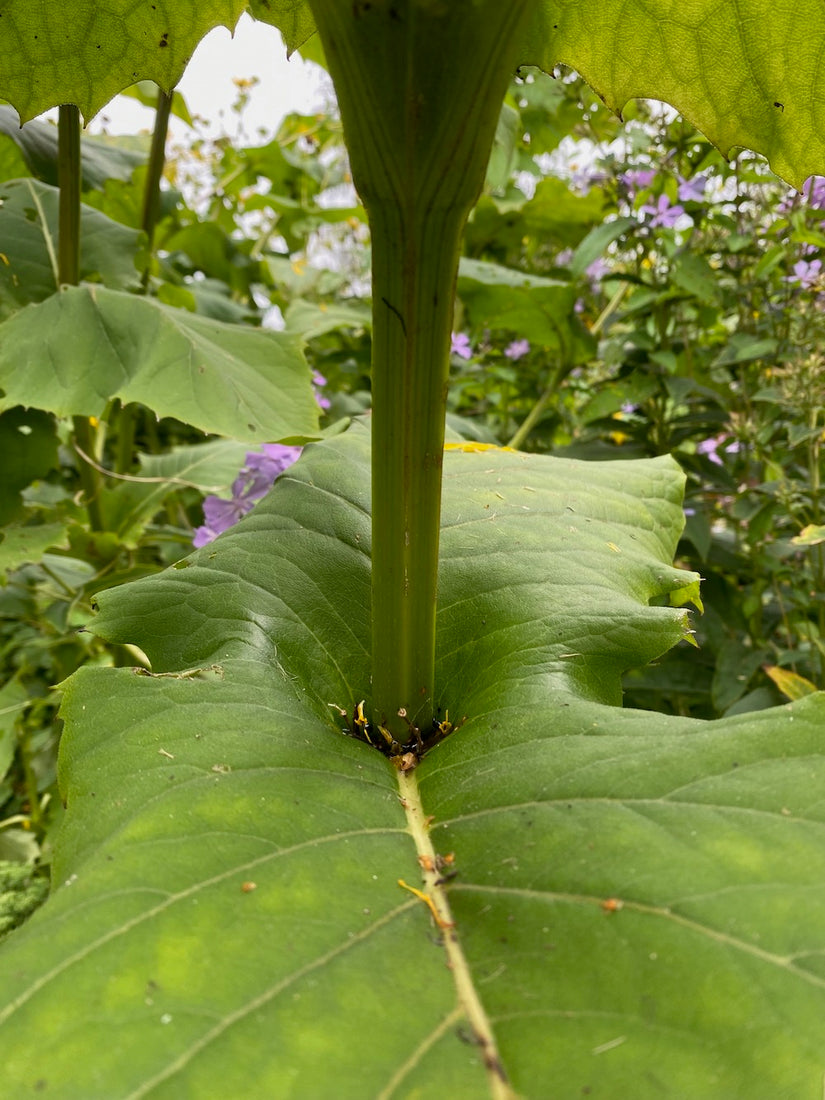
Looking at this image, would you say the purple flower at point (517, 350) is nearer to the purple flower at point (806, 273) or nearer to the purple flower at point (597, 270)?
the purple flower at point (597, 270)

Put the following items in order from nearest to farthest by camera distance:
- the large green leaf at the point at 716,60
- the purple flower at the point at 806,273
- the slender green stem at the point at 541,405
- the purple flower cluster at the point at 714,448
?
the large green leaf at the point at 716,60
the purple flower at the point at 806,273
the purple flower cluster at the point at 714,448
the slender green stem at the point at 541,405

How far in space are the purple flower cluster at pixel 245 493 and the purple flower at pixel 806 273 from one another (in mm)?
953

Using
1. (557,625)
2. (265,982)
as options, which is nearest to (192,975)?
(265,982)

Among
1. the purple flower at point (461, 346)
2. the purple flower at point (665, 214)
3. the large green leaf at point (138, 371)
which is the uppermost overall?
the purple flower at point (665, 214)

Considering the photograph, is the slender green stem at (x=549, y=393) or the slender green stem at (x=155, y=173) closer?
the slender green stem at (x=155, y=173)

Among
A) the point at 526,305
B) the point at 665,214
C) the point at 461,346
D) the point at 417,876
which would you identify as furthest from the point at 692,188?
the point at 417,876

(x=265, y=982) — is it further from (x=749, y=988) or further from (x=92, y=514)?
(x=92, y=514)

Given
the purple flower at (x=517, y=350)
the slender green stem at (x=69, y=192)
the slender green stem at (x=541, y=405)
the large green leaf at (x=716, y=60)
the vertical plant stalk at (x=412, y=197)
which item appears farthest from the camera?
the purple flower at (x=517, y=350)

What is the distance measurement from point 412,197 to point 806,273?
133cm

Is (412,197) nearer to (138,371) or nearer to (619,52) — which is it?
(619,52)

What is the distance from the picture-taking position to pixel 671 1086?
304 millimetres

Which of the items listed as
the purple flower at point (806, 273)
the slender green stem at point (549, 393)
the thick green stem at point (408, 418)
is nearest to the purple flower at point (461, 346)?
the slender green stem at point (549, 393)

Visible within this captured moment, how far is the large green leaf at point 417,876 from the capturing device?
1.05 feet

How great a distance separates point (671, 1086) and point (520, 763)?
0.22 meters
